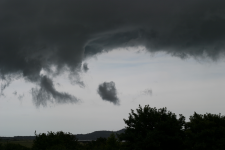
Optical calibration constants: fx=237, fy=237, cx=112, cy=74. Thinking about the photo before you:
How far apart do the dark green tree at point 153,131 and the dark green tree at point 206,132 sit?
165 inches

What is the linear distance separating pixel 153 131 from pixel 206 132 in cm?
929

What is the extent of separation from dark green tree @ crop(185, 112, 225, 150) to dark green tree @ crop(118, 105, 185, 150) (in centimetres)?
419

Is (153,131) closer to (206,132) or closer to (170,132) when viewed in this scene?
(170,132)

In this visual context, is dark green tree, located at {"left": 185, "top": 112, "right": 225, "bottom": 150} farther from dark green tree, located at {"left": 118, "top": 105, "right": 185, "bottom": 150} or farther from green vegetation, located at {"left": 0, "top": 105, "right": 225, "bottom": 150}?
dark green tree, located at {"left": 118, "top": 105, "right": 185, "bottom": 150}

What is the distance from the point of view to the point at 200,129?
1385 inches

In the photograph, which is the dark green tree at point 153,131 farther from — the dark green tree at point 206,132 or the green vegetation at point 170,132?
the dark green tree at point 206,132

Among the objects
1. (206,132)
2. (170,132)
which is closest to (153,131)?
(170,132)

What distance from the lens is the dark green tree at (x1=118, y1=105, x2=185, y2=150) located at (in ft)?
130

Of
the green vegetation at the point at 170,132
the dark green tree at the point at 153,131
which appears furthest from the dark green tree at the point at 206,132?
the dark green tree at the point at 153,131

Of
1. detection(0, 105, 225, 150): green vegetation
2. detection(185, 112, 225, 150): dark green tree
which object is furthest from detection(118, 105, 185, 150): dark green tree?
detection(185, 112, 225, 150): dark green tree

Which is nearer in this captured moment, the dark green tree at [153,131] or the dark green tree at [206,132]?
the dark green tree at [206,132]

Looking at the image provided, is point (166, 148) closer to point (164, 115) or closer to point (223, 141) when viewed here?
point (164, 115)

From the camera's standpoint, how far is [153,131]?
40.0 meters

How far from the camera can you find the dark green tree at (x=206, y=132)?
3272cm
